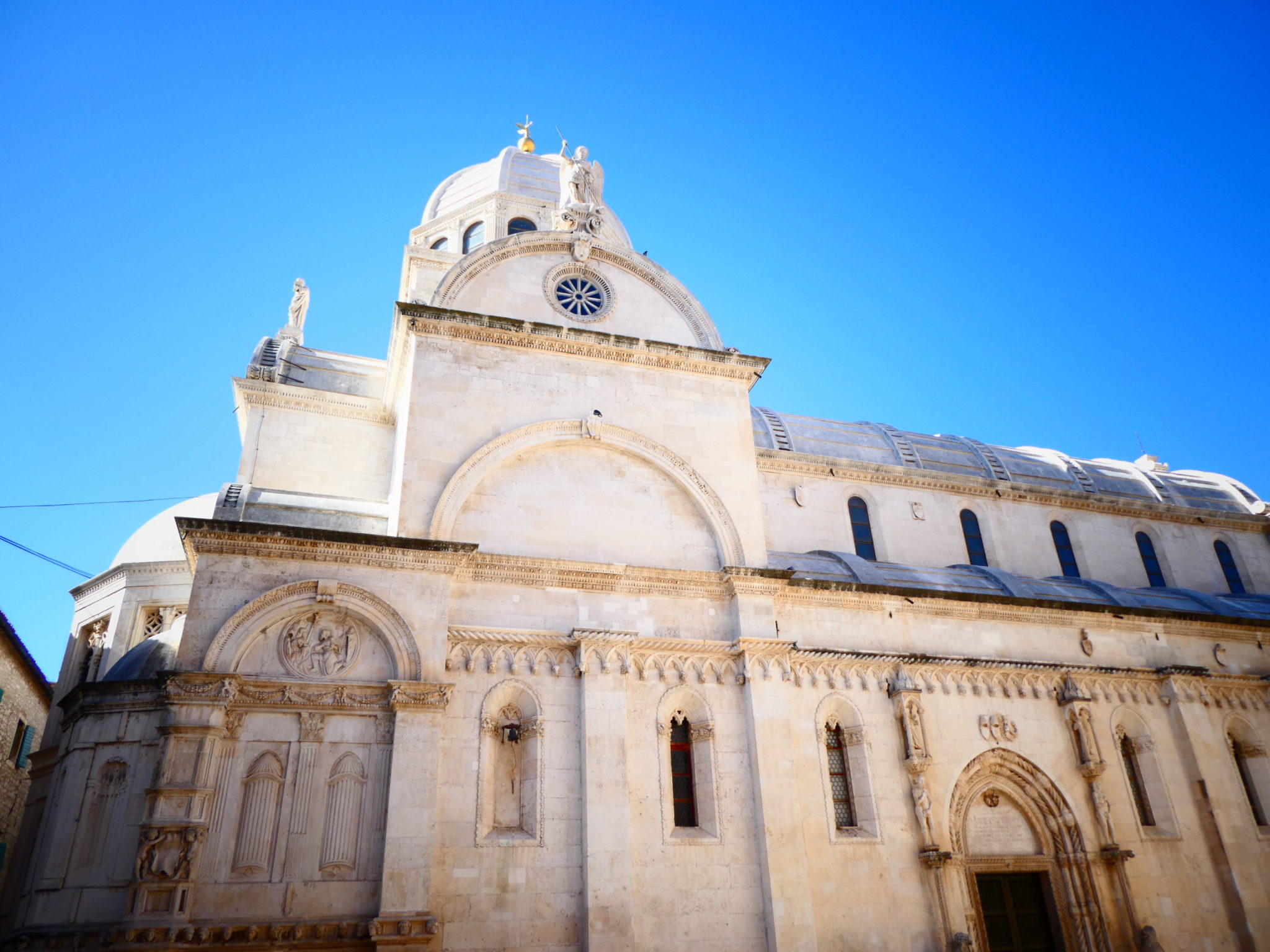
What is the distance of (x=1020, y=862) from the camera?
63.3 feet

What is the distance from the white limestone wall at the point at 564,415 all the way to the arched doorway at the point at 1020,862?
705 cm

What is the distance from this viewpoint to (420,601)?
53.0ft

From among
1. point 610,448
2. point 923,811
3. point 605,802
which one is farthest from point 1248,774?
point 610,448

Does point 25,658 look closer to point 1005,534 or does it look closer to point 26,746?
point 26,746

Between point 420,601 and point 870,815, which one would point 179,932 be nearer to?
point 420,601

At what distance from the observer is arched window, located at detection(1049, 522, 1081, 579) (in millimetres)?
27500

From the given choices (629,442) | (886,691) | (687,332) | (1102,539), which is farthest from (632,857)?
(1102,539)

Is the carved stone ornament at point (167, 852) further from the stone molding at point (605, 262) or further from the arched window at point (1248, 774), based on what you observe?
the arched window at point (1248, 774)

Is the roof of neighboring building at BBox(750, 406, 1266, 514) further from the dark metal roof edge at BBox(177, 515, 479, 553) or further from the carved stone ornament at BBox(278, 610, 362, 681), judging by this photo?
the carved stone ornament at BBox(278, 610, 362, 681)

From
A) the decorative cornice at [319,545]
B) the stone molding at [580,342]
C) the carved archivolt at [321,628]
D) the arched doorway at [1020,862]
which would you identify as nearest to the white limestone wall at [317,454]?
the stone molding at [580,342]

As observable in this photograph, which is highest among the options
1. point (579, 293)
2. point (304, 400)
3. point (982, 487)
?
point (579, 293)

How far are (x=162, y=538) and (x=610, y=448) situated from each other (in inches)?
464

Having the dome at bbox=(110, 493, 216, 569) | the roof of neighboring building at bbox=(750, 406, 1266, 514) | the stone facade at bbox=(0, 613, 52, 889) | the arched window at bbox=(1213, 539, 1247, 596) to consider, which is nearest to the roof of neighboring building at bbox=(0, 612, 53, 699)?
the stone facade at bbox=(0, 613, 52, 889)

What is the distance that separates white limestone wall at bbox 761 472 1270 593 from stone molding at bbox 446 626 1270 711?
15.9ft
